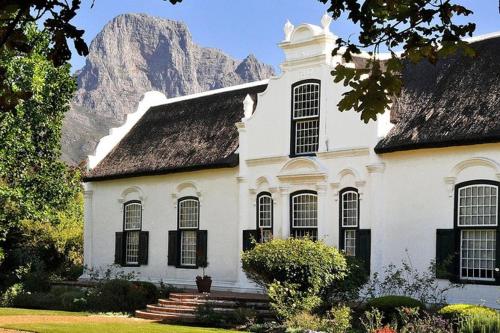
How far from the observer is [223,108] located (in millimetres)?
29297

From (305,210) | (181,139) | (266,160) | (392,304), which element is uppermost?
(181,139)

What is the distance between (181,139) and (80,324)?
34.0 feet

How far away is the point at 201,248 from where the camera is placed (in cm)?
2766

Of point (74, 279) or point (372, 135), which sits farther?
point (74, 279)

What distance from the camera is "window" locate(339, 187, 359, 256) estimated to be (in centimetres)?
2312

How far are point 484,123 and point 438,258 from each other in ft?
11.7

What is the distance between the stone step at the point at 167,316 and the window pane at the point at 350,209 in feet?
16.4

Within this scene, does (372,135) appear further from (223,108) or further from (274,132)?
(223,108)

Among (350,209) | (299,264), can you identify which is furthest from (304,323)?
(350,209)

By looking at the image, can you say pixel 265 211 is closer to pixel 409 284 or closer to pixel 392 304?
pixel 409 284

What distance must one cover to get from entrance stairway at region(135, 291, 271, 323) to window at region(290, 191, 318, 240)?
2270 millimetres

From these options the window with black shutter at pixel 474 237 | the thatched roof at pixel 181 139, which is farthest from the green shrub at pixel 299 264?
the thatched roof at pixel 181 139

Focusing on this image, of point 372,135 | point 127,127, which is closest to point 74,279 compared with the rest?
point 127,127

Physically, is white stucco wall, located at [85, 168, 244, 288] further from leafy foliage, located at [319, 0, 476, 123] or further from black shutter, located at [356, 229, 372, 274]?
leafy foliage, located at [319, 0, 476, 123]
